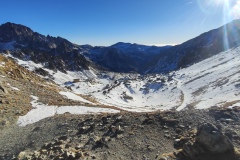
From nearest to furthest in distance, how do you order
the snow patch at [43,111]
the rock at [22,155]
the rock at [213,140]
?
the rock at [213,140]
the rock at [22,155]
the snow patch at [43,111]

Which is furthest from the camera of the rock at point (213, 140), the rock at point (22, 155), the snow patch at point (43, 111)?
the snow patch at point (43, 111)

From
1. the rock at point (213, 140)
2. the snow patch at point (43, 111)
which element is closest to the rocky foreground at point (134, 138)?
the rock at point (213, 140)

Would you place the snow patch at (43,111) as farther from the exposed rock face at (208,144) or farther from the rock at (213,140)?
the rock at (213,140)

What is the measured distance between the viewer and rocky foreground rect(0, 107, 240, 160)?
1716cm

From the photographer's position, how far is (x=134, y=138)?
22.1 m

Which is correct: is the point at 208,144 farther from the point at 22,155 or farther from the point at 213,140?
the point at 22,155

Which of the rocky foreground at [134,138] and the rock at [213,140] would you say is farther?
the rocky foreground at [134,138]

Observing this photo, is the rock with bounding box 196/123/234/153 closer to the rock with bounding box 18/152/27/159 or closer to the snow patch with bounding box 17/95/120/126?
the rock with bounding box 18/152/27/159

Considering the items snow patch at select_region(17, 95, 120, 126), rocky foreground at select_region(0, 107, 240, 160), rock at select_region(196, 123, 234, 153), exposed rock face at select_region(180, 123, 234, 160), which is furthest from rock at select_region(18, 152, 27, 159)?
rock at select_region(196, 123, 234, 153)

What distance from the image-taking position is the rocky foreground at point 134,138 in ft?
56.3

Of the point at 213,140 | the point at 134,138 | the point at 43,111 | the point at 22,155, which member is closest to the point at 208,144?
the point at 213,140

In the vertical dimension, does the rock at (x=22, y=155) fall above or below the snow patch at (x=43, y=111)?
below

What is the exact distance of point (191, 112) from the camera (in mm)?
26141

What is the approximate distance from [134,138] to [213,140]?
721 centimetres
